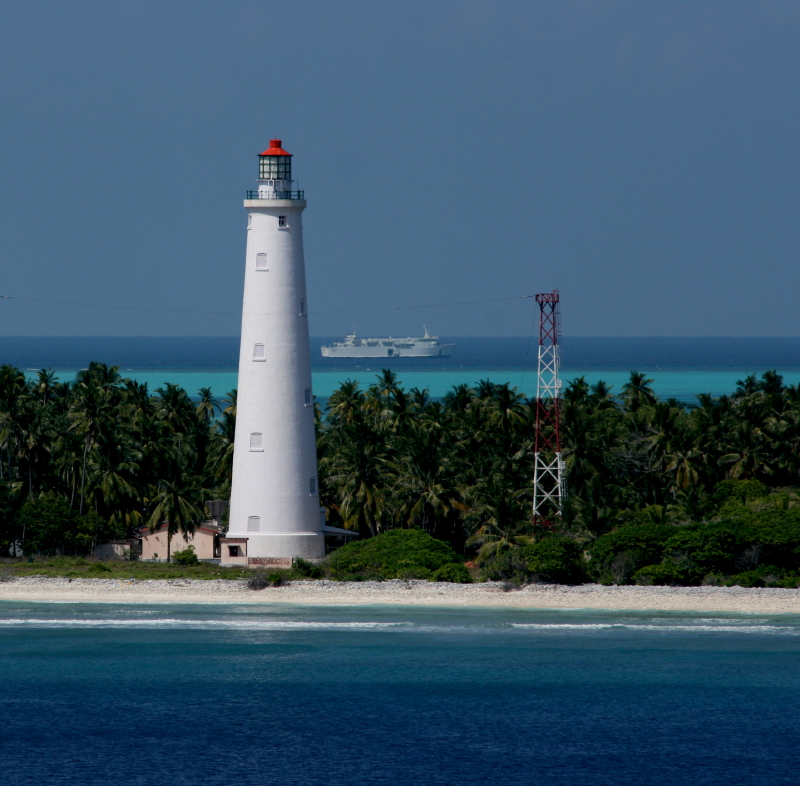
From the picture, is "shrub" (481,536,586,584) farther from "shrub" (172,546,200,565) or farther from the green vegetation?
"shrub" (172,546,200,565)

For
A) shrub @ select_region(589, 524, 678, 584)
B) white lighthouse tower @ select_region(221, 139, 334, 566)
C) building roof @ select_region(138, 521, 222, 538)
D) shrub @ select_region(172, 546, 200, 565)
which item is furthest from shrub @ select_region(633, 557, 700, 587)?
shrub @ select_region(172, 546, 200, 565)

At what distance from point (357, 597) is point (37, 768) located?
20.0 meters

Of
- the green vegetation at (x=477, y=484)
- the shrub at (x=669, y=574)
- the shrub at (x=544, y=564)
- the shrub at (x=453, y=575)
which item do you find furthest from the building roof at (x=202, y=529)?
the shrub at (x=669, y=574)

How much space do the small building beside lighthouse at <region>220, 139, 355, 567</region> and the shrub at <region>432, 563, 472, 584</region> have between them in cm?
585

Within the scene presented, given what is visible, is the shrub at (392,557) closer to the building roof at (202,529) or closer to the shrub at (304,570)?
the shrub at (304,570)

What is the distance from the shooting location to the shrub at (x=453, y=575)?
177ft

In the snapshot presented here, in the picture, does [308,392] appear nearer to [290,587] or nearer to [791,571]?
[290,587]

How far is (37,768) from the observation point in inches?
1363

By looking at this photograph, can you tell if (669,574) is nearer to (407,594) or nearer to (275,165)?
(407,594)

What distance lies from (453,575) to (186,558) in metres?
11.1

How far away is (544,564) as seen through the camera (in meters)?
52.9

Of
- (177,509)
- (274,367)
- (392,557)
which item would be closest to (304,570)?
(392,557)

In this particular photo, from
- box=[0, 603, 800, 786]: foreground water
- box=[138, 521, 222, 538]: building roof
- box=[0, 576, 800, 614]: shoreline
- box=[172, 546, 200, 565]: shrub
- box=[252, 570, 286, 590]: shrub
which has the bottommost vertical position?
box=[0, 603, 800, 786]: foreground water

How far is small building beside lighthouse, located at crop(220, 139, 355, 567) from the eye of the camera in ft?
170
